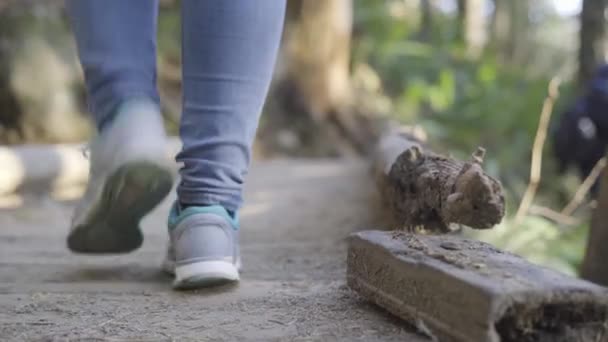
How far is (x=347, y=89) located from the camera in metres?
6.71

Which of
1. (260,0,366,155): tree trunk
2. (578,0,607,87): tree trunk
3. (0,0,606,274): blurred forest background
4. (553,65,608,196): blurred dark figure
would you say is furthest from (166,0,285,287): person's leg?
(578,0,607,87): tree trunk

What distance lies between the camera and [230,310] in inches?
47.9

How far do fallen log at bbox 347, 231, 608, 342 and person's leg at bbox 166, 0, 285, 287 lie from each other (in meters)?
0.35

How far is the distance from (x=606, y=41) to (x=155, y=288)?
569 cm

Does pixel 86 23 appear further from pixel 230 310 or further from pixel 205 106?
pixel 230 310

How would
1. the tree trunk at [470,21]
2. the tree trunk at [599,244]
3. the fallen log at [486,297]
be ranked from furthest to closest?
1. the tree trunk at [470,21]
2. the tree trunk at [599,244]
3. the fallen log at [486,297]

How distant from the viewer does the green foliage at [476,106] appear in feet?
10.5

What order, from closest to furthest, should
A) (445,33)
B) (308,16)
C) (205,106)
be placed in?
(205,106) < (308,16) < (445,33)

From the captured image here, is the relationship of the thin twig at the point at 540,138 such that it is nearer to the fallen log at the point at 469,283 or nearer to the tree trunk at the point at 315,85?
the fallen log at the point at 469,283

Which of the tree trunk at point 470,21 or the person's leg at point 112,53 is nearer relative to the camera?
the person's leg at point 112,53

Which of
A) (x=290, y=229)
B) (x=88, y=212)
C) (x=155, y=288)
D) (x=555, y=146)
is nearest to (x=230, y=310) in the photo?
(x=155, y=288)

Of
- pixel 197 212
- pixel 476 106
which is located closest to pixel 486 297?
pixel 197 212

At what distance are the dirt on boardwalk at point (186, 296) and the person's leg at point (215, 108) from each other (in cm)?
8

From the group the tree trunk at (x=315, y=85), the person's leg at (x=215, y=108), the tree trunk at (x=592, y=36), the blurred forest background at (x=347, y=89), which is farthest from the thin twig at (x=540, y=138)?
the tree trunk at (x=592, y=36)
